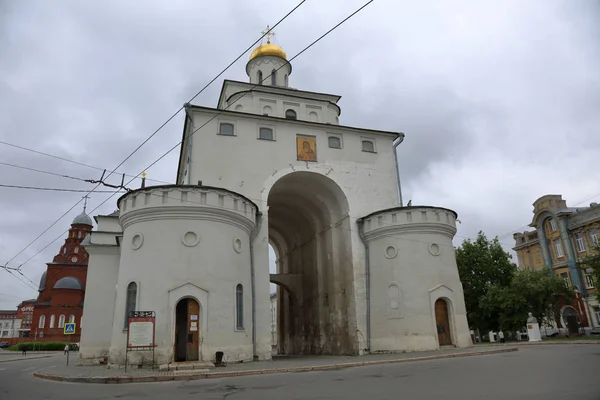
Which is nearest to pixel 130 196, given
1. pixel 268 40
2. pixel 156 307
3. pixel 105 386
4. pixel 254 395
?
pixel 156 307

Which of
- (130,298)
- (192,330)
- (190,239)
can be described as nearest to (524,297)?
(192,330)

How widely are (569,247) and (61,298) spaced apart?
58993mm

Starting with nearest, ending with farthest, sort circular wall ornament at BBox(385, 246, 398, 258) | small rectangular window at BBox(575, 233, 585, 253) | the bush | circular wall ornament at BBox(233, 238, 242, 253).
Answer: circular wall ornament at BBox(233, 238, 242, 253) → circular wall ornament at BBox(385, 246, 398, 258) → small rectangular window at BBox(575, 233, 585, 253) → the bush

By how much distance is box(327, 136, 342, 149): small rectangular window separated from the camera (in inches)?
965

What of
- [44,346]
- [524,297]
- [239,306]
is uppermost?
[524,297]

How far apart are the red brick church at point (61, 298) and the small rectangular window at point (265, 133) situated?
41.8m

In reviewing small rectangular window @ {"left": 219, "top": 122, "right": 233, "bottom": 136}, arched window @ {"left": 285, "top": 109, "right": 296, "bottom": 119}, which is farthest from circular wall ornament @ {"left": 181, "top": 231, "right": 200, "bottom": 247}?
arched window @ {"left": 285, "top": 109, "right": 296, "bottom": 119}

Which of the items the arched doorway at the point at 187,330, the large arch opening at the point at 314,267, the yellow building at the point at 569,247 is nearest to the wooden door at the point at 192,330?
the arched doorway at the point at 187,330

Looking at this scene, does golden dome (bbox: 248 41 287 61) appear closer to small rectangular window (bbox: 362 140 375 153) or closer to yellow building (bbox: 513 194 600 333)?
small rectangular window (bbox: 362 140 375 153)

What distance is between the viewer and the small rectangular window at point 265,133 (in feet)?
75.9

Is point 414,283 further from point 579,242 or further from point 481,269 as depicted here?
point 579,242

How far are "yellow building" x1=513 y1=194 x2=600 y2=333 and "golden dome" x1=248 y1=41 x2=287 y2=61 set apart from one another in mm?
28610

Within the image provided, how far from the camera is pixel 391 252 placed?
21812mm

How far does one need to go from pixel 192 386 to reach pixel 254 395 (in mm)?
2712
